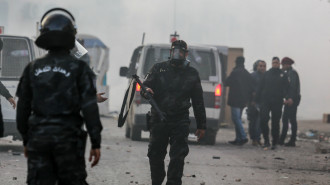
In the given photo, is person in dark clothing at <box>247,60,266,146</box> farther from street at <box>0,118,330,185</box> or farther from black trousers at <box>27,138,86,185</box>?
black trousers at <box>27,138,86,185</box>

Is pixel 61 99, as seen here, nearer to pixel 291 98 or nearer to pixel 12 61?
pixel 12 61

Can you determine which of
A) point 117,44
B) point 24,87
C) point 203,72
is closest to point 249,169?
point 203,72

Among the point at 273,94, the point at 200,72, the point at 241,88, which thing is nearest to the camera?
the point at 200,72

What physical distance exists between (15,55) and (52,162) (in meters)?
8.36

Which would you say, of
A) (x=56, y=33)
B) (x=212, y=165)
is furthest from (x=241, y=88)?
(x=56, y=33)

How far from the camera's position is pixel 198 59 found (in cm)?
1557

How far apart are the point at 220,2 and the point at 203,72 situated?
2818cm

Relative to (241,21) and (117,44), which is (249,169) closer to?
(241,21)

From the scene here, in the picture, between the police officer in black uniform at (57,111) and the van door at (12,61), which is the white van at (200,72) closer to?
the van door at (12,61)

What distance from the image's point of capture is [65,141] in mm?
5070

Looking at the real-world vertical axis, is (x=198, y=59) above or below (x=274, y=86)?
above

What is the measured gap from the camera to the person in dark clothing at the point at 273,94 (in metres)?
15.6

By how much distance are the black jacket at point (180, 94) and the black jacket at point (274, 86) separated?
7.63 metres

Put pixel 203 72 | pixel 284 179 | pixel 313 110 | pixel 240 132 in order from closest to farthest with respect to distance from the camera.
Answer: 1. pixel 284 179
2. pixel 203 72
3. pixel 240 132
4. pixel 313 110
